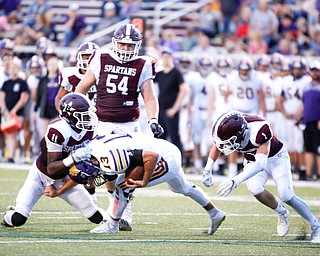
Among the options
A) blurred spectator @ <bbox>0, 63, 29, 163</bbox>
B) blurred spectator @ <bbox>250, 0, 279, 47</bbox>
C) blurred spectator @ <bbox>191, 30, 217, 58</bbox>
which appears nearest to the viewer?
blurred spectator @ <bbox>0, 63, 29, 163</bbox>

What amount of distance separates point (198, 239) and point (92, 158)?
108cm

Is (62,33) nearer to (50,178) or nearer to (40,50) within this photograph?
(40,50)

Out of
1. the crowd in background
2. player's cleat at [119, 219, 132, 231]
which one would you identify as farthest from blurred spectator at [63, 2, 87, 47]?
player's cleat at [119, 219, 132, 231]

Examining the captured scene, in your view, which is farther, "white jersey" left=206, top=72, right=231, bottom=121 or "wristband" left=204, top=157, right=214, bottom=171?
"white jersey" left=206, top=72, right=231, bottom=121

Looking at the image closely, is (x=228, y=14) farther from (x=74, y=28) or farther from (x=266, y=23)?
(x=74, y=28)

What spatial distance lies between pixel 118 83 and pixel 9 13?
11566 mm

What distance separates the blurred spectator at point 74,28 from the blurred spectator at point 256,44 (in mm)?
3224

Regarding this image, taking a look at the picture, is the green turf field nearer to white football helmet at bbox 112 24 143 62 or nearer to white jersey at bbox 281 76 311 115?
white football helmet at bbox 112 24 143 62

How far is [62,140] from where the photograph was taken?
7.31m

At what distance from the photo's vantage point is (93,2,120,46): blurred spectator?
17.3 metres

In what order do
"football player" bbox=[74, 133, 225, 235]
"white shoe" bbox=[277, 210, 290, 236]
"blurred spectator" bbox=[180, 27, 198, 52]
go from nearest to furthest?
"football player" bbox=[74, 133, 225, 235] < "white shoe" bbox=[277, 210, 290, 236] < "blurred spectator" bbox=[180, 27, 198, 52]

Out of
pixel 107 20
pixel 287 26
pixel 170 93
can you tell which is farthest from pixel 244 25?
pixel 170 93

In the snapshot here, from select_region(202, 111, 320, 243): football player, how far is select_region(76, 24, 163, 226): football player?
0.90 metres

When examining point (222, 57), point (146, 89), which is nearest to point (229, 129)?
point (146, 89)
